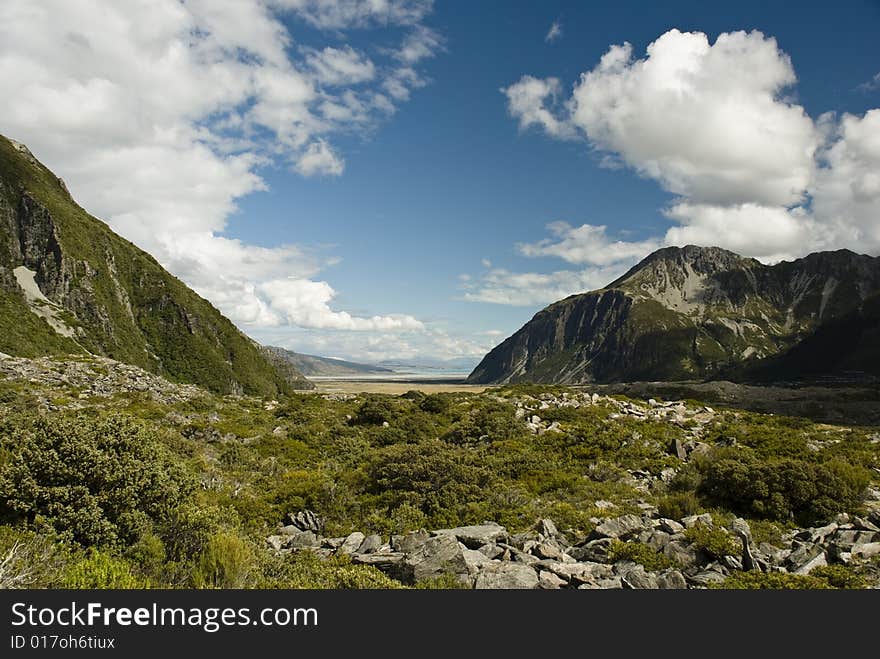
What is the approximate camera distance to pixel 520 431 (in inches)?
1059

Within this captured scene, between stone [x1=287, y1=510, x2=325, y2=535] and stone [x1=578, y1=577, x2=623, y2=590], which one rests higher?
stone [x1=578, y1=577, x2=623, y2=590]

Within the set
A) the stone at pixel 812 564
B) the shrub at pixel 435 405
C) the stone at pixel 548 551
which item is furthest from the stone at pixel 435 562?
the shrub at pixel 435 405

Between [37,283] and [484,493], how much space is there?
148552 mm

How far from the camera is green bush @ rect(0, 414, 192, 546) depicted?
9211 millimetres

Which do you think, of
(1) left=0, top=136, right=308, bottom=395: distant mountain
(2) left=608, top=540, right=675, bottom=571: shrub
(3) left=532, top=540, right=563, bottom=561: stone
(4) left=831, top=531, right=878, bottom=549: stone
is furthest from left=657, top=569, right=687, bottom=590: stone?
(1) left=0, top=136, right=308, bottom=395: distant mountain

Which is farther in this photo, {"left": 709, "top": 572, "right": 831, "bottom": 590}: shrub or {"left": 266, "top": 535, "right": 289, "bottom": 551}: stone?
{"left": 266, "top": 535, "right": 289, "bottom": 551}: stone

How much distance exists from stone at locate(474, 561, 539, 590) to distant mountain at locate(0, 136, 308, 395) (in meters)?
116

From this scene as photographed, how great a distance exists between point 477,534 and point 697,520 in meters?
6.07

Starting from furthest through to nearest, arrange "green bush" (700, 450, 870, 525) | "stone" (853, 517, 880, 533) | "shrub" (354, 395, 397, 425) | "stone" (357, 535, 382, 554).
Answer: "shrub" (354, 395, 397, 425) → "green bush" (700, 450, 870, 525) → "stone" (357, 535, 382, 554) → "stone" (853, 517, 880, 533)

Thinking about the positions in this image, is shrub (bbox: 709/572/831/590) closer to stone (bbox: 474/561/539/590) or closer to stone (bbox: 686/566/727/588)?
stone (bbox: 686/566/727/588)

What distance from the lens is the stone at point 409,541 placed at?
38.1ft

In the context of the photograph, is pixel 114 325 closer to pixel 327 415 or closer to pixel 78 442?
pixel 327 415

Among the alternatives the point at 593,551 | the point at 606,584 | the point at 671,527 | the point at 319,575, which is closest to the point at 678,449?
the point at 671,527

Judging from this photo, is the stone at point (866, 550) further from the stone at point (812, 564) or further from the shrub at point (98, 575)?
the shrub at point (98, 575)
